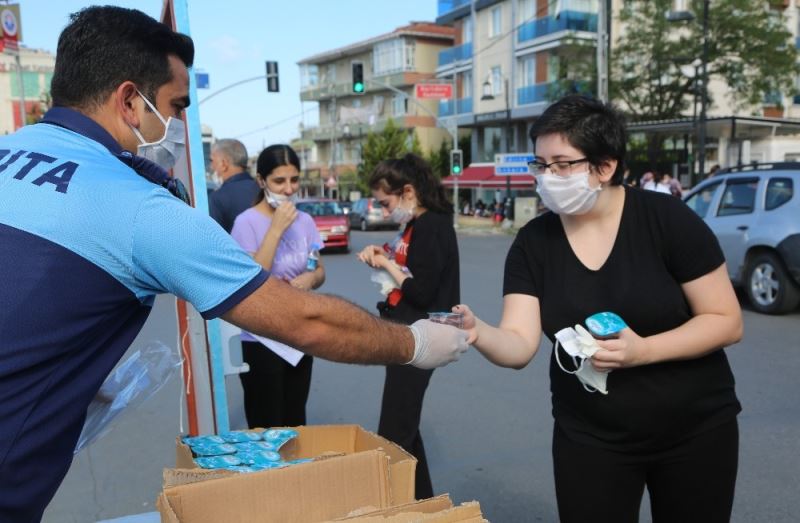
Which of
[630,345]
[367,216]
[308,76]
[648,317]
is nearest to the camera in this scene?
[630,345]

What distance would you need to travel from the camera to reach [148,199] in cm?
152

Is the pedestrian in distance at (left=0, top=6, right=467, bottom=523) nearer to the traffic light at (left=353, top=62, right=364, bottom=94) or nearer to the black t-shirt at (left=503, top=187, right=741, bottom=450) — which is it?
the black t-shirt at (left=503, top=187, right=741, bottom=450)

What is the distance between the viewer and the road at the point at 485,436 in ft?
13.4

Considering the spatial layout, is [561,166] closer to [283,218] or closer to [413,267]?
[413,267]

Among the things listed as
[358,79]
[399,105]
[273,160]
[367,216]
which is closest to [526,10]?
[367,216]

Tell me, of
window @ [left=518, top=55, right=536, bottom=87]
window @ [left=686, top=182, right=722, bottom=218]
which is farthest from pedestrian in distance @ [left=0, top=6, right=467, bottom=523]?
window @ [left=518, top=55, right=536, bottom=87]

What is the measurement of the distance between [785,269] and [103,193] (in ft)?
30.2

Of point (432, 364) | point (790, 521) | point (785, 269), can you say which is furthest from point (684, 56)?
point (432, 364)

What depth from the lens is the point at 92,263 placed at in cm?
150

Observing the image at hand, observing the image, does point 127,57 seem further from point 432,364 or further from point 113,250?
point 432,364

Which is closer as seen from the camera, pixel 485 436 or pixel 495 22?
pixel 485 436

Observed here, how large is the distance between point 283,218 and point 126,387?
182 centimetres

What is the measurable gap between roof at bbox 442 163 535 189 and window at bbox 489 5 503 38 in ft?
25.2

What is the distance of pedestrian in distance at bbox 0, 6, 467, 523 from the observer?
1.47 metres
